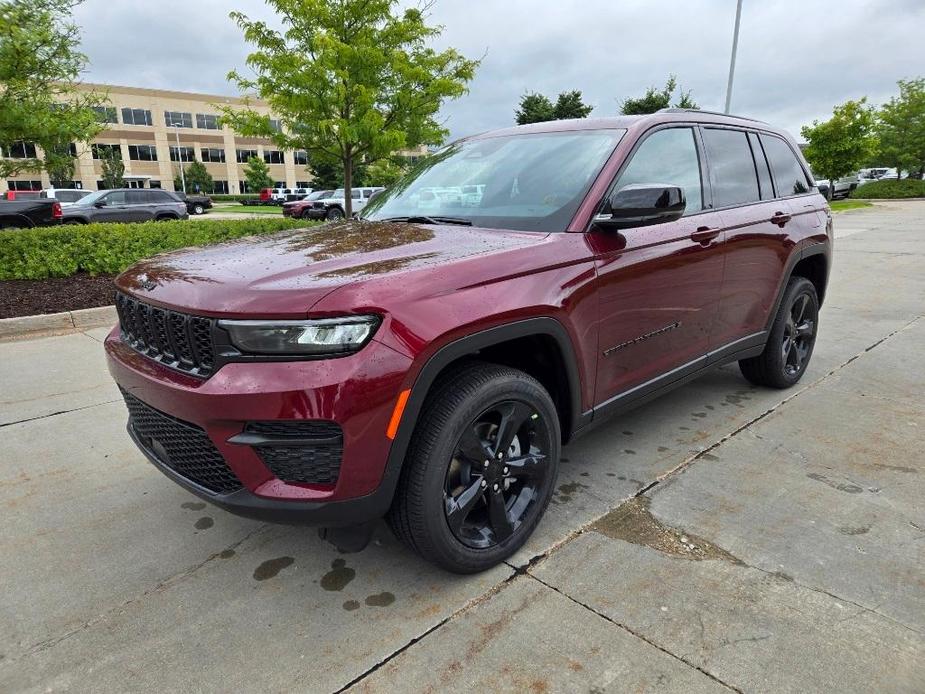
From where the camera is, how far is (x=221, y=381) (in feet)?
6.59

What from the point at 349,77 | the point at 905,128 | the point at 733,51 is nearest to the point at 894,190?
the point at 905,128

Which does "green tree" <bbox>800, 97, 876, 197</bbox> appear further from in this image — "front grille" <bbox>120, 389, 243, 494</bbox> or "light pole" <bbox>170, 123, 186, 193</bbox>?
"light pole" <bbox>170, 123, 186, 193</bbox>

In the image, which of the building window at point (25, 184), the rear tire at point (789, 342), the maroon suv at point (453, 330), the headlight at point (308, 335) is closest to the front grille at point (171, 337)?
the maroon suv at point (453, 330)

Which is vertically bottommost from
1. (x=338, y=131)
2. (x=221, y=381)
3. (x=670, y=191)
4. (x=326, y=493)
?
(x=326, y=493)

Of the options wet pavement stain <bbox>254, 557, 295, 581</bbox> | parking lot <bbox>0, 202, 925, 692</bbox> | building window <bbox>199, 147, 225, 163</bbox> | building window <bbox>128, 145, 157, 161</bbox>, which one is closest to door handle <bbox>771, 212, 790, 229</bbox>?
parking lot <bbox>0, 202, 925, 692</bbox>

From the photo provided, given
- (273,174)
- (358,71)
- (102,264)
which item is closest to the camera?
(102,264)

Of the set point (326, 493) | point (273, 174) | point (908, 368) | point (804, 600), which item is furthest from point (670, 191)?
point (273, 174)

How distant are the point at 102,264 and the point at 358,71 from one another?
16.2 ft

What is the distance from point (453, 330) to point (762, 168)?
9.75 ft

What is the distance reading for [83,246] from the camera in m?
8.52

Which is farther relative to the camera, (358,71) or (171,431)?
(358,71)

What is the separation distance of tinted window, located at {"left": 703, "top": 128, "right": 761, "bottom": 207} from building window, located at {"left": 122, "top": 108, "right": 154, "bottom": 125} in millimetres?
77753

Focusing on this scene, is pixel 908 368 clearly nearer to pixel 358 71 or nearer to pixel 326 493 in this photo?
pixel 326 493

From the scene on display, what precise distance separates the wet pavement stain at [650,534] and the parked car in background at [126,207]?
20319 mm
